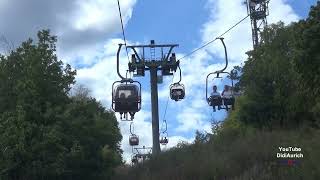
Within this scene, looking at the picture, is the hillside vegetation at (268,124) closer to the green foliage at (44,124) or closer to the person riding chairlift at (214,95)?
the person riding chairlift at (214,95)

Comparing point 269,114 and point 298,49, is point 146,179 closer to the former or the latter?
point 269,114

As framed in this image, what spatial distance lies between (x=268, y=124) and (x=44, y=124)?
2138 cm

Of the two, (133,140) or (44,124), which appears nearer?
(44,124)

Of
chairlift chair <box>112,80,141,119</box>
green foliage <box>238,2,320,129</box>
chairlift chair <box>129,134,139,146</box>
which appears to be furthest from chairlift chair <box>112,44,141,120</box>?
chairlift chair <box>129,134,139,146</box>

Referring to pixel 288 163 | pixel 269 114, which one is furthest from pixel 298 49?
pixel 269 114

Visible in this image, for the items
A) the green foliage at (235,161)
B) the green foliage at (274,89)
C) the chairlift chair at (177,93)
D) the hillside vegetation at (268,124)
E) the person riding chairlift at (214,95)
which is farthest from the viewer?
the green foliage at (274,89)

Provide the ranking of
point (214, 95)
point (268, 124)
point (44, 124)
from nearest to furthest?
point (44, 124), point (214, 95), point (268, 124)

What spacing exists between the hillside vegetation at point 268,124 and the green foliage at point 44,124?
194 inches

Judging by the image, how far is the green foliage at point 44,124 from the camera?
4441 centimetres

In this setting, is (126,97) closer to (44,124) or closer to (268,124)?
(44,124)

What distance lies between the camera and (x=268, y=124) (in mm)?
60562

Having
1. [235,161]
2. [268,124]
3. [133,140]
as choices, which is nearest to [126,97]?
A: [235,161]

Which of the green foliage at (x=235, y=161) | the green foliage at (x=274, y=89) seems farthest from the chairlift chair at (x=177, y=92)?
the green foliage at (x=274, y=89)

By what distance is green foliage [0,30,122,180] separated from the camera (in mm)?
44406
